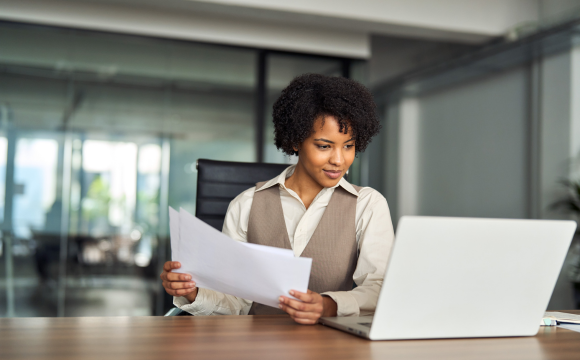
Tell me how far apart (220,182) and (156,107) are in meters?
2.40

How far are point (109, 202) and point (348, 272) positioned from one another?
2.98 m

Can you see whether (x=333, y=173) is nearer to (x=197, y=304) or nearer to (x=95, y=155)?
(x=197, y=304)

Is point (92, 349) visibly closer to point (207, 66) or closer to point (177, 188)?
point (177, 188)

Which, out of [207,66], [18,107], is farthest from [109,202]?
[207,66]

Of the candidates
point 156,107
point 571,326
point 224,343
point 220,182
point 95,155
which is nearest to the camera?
point 224,343

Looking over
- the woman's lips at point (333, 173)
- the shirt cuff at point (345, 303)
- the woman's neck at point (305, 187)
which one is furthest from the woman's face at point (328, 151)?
the shirt cuff at point (345, 303)

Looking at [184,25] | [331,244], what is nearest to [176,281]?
[331,244]

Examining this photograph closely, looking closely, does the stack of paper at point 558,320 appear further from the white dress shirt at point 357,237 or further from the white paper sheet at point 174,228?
the white paper sheet at point 174,228

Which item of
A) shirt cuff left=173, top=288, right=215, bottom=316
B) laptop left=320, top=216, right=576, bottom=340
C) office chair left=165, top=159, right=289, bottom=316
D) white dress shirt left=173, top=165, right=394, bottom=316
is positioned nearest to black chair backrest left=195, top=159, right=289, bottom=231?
office chair left=165, top=159, right=289, bottom=316

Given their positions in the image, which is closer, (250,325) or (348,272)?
(250,325)

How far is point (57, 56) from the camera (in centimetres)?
394

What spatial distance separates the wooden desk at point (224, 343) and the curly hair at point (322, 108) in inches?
23.4

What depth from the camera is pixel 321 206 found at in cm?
153

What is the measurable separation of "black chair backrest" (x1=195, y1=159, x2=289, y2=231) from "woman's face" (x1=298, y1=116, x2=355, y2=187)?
53 cm
